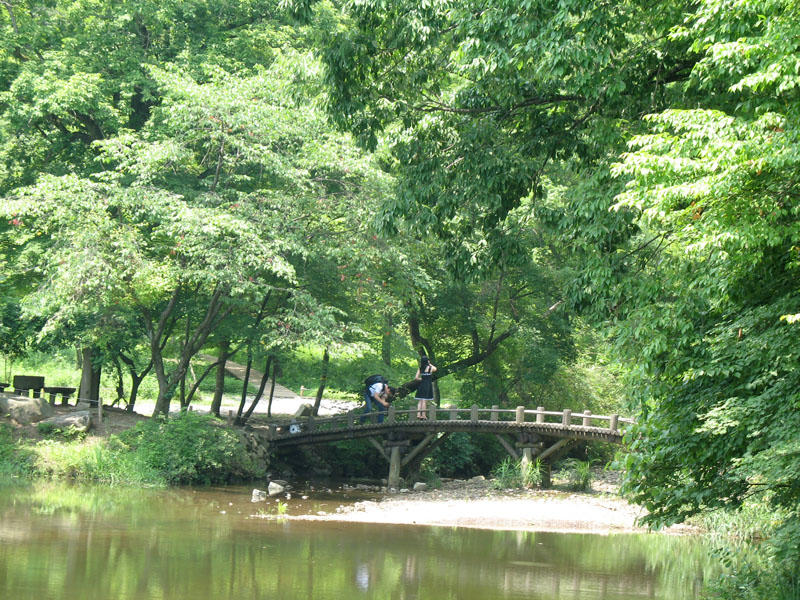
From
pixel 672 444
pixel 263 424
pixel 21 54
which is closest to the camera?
pixel 672 444

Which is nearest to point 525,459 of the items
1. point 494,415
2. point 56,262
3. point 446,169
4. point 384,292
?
point 494,415

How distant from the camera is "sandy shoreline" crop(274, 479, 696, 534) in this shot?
15.9m

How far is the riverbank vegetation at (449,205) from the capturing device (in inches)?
301

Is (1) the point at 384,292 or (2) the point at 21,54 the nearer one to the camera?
(1) the point at 384,292

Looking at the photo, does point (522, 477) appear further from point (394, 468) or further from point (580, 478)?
point (394, 468)

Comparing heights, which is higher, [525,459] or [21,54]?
[21,54]

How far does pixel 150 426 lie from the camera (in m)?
20.3

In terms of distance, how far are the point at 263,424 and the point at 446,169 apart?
14.1 metres

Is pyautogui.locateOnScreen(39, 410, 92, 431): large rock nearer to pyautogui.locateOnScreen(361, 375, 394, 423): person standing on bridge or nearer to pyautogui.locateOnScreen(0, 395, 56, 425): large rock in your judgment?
pyautogui.locateOnScreen(0, 395, 56, 425): large rock

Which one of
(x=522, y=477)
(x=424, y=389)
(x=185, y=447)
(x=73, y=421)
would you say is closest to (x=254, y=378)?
(x=424, y=389)

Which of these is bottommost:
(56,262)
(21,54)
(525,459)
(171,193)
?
(525,459)

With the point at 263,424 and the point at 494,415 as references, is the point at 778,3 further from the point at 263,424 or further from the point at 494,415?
the point at 263,424

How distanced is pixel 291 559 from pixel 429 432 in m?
9.99

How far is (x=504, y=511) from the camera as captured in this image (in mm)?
17328
